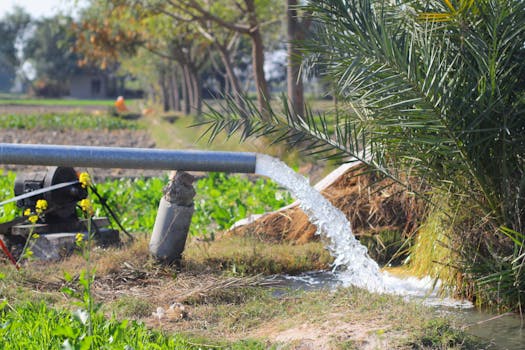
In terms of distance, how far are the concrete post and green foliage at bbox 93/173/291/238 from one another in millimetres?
1422

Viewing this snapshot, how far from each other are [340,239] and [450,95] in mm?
1738

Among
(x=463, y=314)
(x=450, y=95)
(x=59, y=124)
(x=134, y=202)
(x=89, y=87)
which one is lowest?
(x=59, y=124)

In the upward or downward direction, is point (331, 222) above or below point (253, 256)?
above

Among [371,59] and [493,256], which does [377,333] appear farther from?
[371,59]

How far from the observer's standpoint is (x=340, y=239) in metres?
7.19

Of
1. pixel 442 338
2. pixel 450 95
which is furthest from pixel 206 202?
pixel 442 338

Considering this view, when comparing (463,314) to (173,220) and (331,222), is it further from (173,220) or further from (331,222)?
(173,220)

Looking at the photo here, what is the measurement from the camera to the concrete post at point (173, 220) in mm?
6988

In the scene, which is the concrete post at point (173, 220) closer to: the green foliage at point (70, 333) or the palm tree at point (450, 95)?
the palm tree at point (450, 95)

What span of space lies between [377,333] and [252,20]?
14.3 m

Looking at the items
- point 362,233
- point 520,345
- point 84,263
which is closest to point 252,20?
point 362,233

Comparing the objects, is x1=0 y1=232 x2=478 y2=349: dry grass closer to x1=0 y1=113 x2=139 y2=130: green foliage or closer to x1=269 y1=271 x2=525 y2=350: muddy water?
x1=269 y1=271 x2=525 y2=350: muddy water

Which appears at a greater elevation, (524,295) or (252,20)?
(252,20)

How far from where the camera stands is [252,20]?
1870 centimetres
